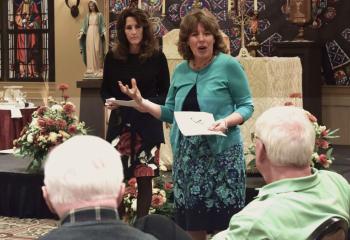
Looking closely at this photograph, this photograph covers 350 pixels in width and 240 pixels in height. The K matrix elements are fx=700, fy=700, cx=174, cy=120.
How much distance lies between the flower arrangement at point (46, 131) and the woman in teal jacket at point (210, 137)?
2511 mm

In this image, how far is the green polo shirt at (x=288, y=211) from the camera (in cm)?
175

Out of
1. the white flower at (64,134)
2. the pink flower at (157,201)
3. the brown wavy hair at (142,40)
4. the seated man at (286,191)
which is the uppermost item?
the brown wavy hair at (142,40)

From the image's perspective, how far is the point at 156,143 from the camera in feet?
13.1

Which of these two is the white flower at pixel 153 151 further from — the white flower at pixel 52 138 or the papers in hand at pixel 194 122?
the white flower at pixel 52 138

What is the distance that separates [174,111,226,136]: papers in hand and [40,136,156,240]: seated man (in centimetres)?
157

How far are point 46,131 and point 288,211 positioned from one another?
13.2ft

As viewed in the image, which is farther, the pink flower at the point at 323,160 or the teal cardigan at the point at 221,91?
the pink flower at the point at 323,160

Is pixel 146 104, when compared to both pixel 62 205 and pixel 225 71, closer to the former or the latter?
pixel 225 71

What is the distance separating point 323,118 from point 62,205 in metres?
7.81

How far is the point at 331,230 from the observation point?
68.2 inches

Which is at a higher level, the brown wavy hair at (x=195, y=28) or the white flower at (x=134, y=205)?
the brown wavy hair at (x=195, y=28)

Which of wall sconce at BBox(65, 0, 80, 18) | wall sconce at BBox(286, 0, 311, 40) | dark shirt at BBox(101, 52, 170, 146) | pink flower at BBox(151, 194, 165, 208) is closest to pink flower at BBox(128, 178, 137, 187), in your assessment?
pink flower at BBox(151, 194, 165, 208)

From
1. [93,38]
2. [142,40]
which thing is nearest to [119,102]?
[142,40]

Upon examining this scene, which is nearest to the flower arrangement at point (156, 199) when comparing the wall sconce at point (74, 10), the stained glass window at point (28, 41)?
the wall sconce at point (74, 10)
